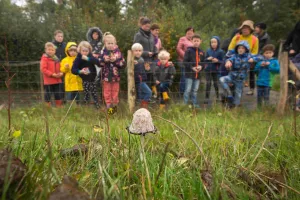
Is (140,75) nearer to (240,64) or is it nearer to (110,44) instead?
(110,44)

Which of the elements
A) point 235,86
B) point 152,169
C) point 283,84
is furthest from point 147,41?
point 152,169

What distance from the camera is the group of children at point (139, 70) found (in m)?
6.31

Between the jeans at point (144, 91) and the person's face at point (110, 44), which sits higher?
the person's face at point (110, 44)

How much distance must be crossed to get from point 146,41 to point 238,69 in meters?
2.22

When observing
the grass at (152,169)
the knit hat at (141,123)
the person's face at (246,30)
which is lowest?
Result: the grass at (152,169)

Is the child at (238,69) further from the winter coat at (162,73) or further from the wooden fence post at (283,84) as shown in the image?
the winter coat at (162,73)

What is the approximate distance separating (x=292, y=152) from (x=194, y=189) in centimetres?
114

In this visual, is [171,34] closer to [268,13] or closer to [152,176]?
[152,176]

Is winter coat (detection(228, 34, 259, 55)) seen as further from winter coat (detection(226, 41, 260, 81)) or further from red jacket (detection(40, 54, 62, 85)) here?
red jacket (detection(40, 54, 62, 85))

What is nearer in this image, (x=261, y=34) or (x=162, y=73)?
(x=162, y=73)

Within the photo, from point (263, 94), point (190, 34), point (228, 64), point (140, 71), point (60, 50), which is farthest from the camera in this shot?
point (190, 34)

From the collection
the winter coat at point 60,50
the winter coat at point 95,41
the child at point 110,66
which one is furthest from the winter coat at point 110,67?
the winter coat at point 60,50

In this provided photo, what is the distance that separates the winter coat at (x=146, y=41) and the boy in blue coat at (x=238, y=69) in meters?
1.80

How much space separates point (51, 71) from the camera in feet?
23.4
